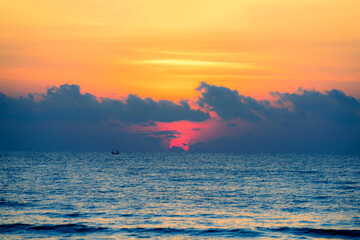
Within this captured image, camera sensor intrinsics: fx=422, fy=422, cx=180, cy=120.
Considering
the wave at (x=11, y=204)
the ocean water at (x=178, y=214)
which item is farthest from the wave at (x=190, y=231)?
the wave at (x=11, y=204)

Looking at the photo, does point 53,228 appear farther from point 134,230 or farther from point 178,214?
point 178,214

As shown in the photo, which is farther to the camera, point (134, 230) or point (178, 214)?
point (178, 214)

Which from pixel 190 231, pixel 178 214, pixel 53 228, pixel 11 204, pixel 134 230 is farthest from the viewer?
pixel 11 204

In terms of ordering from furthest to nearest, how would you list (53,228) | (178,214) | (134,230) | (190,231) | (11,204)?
(11,204), (178,214), (53,228), (134,230), (190,231)

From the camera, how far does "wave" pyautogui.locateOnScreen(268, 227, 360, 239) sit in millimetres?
40781

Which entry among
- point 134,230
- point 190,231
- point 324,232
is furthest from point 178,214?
point 324,232

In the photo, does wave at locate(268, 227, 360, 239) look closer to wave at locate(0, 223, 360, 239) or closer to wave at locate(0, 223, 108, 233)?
wave at locate(0, 223, 360, 239)

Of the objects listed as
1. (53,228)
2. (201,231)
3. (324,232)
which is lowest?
(324,232)

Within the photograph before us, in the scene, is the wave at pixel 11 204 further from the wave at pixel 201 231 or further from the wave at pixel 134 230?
the wave at pixel 201 231

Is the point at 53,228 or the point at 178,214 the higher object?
the point at 53,228

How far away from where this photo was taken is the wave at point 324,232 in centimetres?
4078

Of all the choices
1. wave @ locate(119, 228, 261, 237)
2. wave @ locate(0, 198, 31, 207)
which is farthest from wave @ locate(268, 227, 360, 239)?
wave @ locate(0, 198, 31, 207)

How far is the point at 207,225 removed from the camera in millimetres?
44062

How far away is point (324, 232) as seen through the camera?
137 feet
